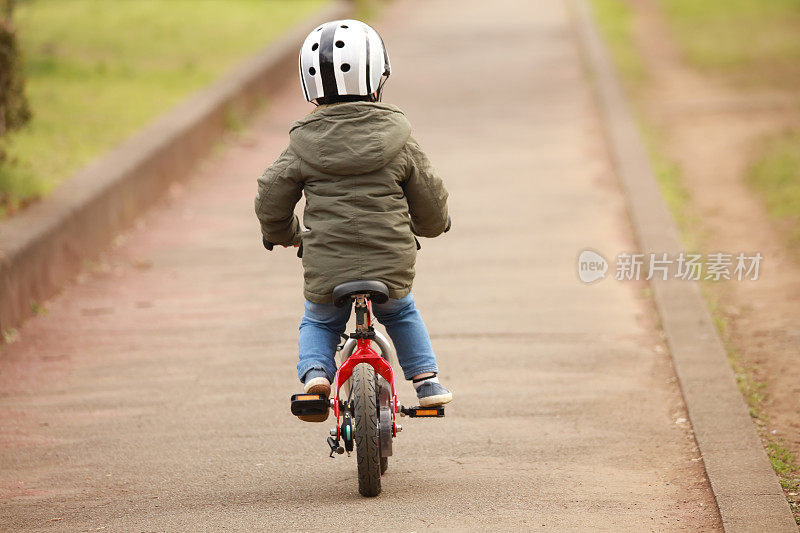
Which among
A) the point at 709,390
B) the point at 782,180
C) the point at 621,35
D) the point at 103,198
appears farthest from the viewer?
the point at 621,35

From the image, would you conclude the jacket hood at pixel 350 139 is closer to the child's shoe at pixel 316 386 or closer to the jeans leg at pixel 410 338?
the jeans leg at pixel 410 338

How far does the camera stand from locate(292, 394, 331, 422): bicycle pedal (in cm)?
420

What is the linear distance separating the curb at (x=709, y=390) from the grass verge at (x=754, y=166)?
0.28 feet

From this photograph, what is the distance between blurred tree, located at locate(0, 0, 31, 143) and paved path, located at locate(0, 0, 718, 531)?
120cm

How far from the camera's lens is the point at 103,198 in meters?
8.17

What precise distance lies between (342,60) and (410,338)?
1.12 meters

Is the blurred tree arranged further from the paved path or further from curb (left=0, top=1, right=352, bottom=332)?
the paved path

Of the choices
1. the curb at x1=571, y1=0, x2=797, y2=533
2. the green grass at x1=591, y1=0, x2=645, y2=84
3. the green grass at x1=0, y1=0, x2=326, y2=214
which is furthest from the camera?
the green grass at x1=591, y1=0, x2=645, y2=84

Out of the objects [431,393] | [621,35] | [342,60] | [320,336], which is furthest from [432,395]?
[621,35]

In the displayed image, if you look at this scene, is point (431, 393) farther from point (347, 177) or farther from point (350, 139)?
point (350, 139)

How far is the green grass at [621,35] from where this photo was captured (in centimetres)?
1605

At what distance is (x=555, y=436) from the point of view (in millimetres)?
5172

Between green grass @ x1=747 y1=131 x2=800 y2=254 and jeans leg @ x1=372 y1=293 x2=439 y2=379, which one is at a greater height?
A: jeans leg @ x1=372 y1=293 x2=439 y2=379

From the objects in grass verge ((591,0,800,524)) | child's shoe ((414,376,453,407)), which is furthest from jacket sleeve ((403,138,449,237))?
Answer: grass verge ((591,0,800,524))
